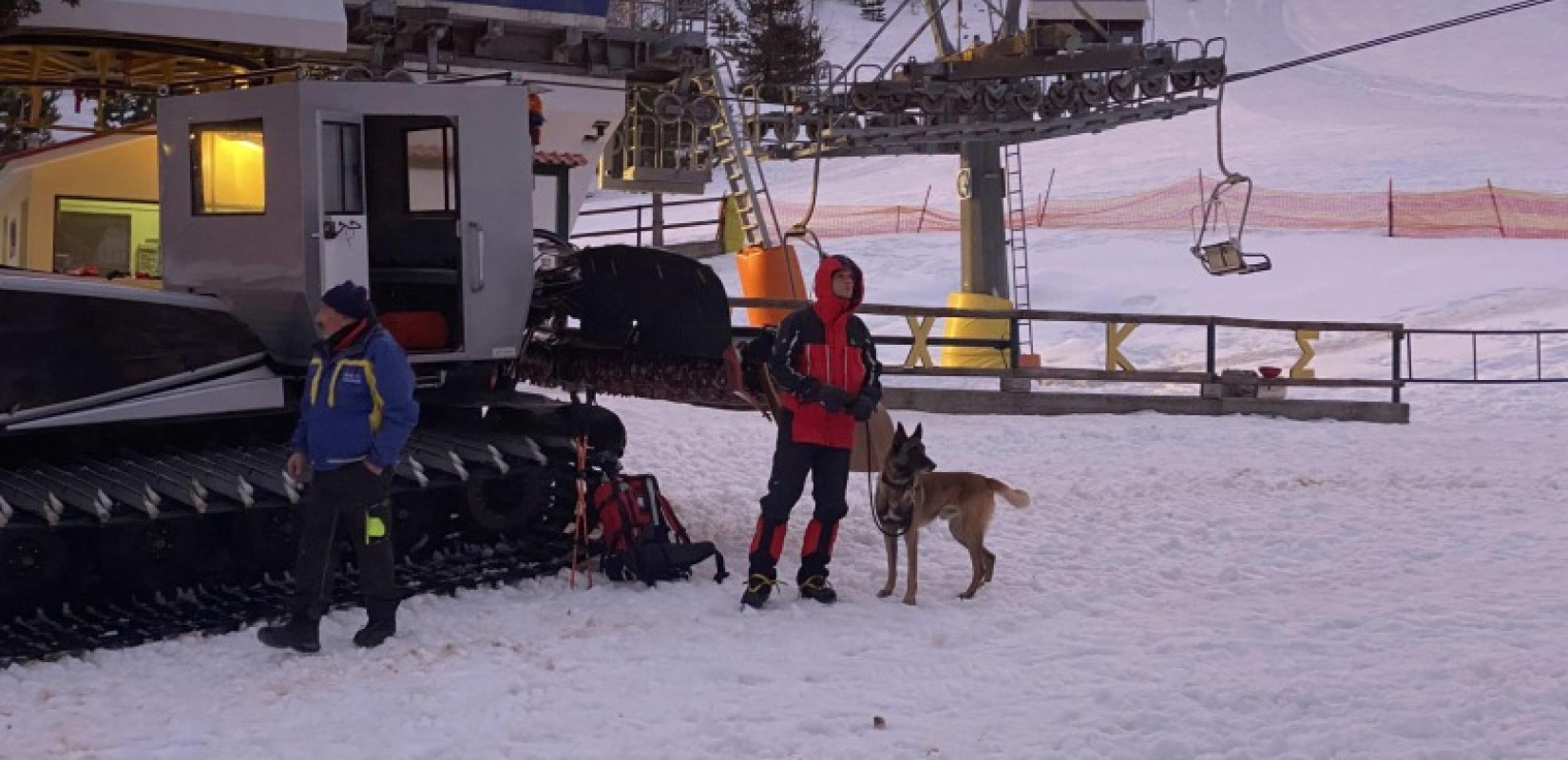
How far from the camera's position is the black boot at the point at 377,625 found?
8.02 m

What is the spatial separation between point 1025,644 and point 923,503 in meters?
1.19

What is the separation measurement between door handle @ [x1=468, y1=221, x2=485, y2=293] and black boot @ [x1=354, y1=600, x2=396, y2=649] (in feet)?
7.06

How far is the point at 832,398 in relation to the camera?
8859 mm

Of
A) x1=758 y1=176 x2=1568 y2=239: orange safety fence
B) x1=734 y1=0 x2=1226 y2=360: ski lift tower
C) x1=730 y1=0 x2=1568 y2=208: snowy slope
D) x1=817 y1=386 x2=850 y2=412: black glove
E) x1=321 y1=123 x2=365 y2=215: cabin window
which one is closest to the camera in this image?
x1=817 y1=386 x2=850 y2=412: black glove

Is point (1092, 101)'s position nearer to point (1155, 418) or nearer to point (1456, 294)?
point (1155, 418)

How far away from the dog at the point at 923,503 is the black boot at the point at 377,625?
2529 mm

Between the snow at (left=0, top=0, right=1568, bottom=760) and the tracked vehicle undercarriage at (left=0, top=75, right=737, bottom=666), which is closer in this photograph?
the snow at (left=0, top=0, right=1568, bottom=760)

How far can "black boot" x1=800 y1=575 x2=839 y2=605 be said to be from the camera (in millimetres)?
9109

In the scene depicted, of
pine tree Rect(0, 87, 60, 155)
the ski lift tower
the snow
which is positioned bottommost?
the snow

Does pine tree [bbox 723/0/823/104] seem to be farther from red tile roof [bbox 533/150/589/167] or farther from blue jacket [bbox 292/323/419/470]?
blue jacket [bbox 292/323/419/470]

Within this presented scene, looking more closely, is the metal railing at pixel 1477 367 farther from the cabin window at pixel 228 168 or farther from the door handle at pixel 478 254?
the cabin window at pixel 228 168

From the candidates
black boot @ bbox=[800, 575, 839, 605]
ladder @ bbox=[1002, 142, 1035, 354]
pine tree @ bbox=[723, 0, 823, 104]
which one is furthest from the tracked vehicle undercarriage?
pine tree @ bbox=[723, 0, 823, 104]

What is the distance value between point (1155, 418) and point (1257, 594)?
8.70m

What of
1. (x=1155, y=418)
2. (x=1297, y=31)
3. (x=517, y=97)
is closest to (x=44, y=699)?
(x=517, y=97)
